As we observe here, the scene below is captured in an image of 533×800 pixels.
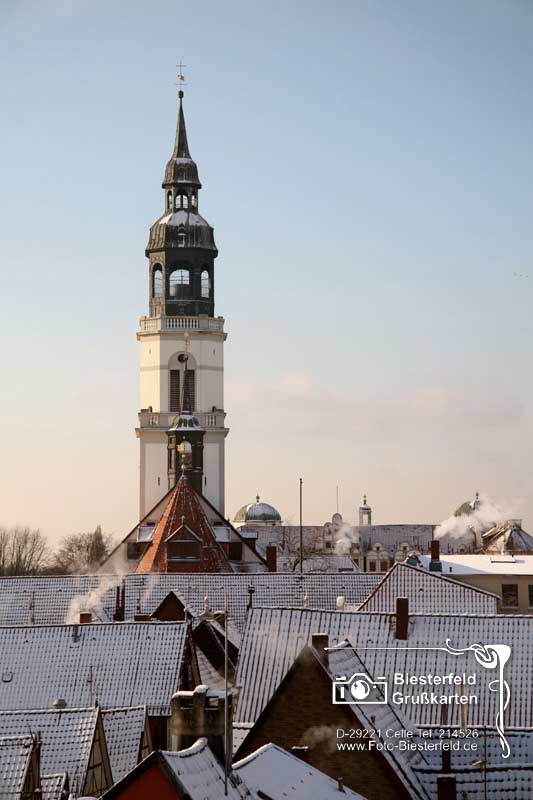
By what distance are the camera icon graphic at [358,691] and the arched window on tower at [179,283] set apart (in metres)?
115

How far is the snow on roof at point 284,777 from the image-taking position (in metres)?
36.2

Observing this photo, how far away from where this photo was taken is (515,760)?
43.1 metres

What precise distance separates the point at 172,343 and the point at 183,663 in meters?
102

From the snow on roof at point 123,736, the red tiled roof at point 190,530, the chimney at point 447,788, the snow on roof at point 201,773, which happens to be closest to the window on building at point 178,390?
the red tiled roof at point 190,530

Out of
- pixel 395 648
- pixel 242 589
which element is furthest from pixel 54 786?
pixel 242 589

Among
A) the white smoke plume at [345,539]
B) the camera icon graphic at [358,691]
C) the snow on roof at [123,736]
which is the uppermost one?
the white smoke plume at [345,539]

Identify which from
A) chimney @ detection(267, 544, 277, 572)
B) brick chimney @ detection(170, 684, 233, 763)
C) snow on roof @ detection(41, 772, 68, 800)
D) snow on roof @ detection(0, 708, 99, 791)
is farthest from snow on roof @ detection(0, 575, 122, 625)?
brick chimney @ detection(170, 684, 233, 763)

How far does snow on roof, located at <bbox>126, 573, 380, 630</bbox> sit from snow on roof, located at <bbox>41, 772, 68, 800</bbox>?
132 feet

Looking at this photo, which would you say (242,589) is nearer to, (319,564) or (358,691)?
(358,691)

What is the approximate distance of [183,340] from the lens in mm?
160875

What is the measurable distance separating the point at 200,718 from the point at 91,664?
2571cm

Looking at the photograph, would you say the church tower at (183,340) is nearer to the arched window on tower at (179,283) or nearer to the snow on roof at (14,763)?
the arched window on tower at (179,283)

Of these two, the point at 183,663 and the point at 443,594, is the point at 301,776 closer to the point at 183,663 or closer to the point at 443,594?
the point at 183,663

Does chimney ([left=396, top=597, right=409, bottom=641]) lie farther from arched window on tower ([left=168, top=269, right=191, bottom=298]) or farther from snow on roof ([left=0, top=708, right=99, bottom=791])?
arched window on tower ([left=168, top=269, right=191, bottom=298])
